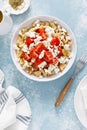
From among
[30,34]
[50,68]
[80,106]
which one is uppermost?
[30,34]

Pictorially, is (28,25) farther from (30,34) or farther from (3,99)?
(3,99)

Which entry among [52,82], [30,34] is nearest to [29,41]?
[30,34]

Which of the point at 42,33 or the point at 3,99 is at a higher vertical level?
the point at 42,33

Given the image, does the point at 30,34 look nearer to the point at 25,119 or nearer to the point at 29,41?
the point at 29,41

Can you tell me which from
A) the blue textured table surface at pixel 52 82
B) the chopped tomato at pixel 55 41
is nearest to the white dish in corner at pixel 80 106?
the blue textured table surface at pixel 52 82

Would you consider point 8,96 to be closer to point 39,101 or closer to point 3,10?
point 39,101

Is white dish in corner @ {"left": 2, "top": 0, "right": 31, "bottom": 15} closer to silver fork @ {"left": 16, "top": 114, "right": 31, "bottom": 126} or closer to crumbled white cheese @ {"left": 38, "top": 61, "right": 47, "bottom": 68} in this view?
crumbled white cheese @ {"left": 38, "top": 61, "right": 47, "bottom": 68}

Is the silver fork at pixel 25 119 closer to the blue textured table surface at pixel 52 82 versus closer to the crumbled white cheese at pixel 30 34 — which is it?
the blue textured table surface at pixel 52 82
